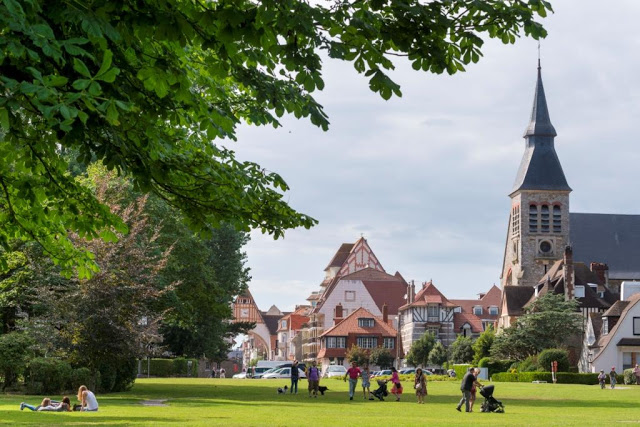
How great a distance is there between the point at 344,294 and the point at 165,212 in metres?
101

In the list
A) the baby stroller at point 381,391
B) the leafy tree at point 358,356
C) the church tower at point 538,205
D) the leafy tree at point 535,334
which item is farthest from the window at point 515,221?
the baby stroller at point 381,391

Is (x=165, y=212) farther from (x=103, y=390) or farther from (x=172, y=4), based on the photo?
(x=172, y=4)

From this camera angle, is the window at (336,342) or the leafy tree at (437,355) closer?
the leafy tree at (437,355)

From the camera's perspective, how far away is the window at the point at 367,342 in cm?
12800

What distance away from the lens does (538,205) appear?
125 meters

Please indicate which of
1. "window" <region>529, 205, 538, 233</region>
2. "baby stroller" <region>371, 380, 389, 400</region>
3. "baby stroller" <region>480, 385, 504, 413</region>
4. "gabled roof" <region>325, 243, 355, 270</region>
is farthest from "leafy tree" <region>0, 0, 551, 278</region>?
"gabled roof" <region>325, 243, 355, 270</region>

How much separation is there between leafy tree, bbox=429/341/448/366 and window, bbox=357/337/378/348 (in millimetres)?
10669

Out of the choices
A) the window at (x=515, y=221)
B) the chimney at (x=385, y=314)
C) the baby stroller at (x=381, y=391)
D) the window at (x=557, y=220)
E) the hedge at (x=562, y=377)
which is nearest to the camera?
the baby stroller at (x=381, y=391)

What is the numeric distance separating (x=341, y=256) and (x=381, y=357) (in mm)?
58396

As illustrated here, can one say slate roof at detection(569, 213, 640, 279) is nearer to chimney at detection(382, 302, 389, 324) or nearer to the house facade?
the house facade

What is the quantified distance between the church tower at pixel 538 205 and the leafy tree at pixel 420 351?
1222cm

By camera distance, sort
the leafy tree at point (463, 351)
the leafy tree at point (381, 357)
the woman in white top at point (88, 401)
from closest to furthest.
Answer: the woman in white top at point (88, 401)
the leafy tree at point (463, 351)
the leafy tree at point (381, 357)

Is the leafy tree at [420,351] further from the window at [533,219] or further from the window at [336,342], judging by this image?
the window at [533,219]

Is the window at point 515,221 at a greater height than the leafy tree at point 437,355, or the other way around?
the window at point 515,221
